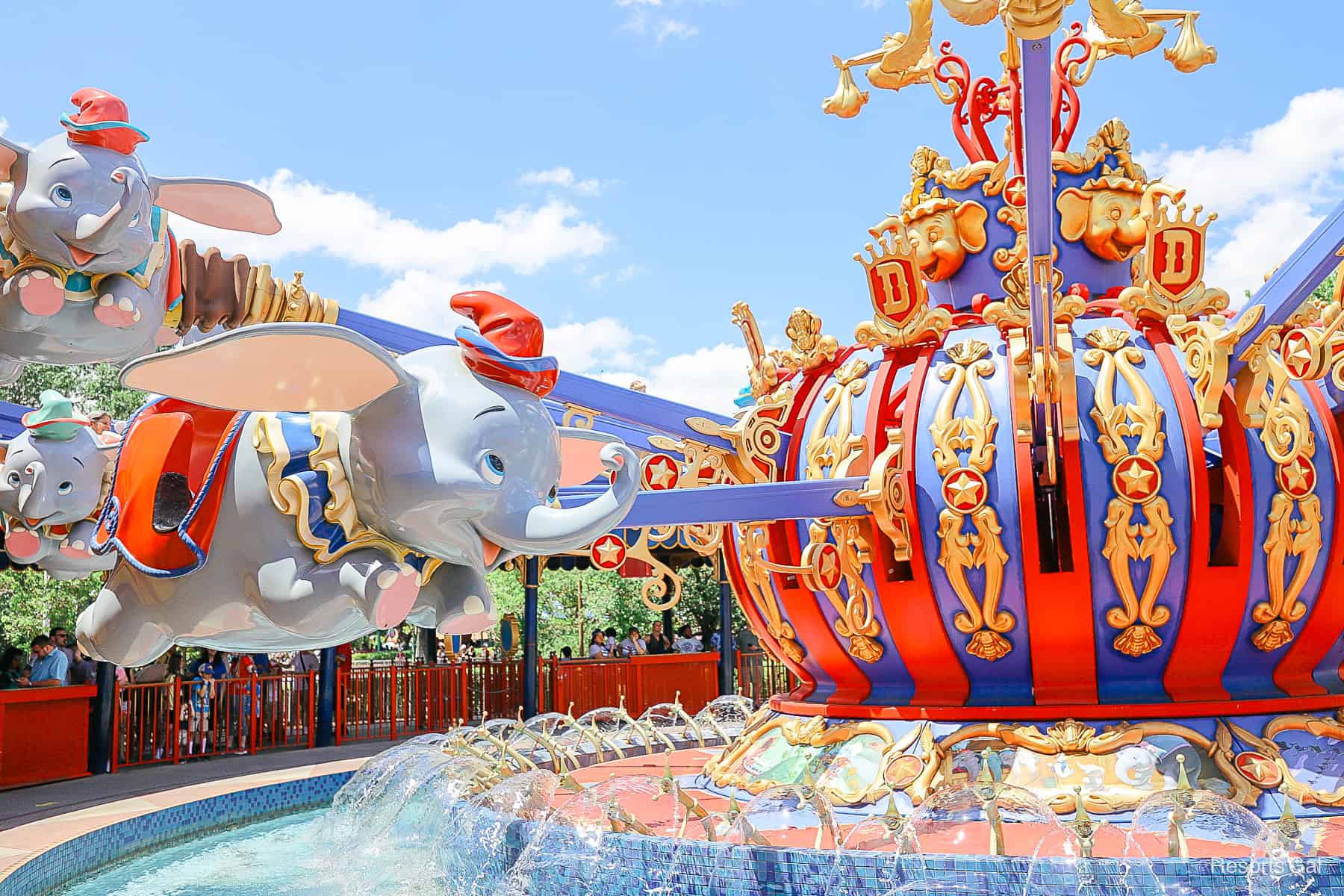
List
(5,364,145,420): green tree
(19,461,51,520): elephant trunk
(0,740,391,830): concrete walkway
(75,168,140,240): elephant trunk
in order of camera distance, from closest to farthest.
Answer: (75,168,140,240): elephant trunk, (19,461,51,520): elephant trunk, (0,740,391,830): concrete walkway, (5,364,145,420): green tree

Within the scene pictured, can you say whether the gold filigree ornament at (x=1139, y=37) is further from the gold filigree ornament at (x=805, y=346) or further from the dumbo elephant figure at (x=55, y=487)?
the dumbo elephant figure at (x=55, y=487)

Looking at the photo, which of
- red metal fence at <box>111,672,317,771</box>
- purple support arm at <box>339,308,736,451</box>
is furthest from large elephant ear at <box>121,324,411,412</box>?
red metal fence at <box>111,672,317,771</box>

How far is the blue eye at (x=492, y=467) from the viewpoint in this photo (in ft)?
5.63

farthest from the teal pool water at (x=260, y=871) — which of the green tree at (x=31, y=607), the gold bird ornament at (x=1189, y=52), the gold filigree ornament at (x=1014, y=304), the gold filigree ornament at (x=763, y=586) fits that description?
the green tree at (x=31, y=607)

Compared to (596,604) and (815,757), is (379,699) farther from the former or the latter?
(596,604)

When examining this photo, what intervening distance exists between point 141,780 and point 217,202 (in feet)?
31.7

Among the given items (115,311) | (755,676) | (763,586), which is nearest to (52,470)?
(115,311)

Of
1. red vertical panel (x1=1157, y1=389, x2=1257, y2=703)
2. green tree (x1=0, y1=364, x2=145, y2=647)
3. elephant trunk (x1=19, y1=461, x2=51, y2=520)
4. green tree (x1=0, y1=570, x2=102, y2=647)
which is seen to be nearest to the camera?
elephant trunk (x1=19, y1=461, x2=51, y2=520)

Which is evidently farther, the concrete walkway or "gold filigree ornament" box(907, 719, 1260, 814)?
the concrete walkway

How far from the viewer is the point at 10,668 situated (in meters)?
11.9

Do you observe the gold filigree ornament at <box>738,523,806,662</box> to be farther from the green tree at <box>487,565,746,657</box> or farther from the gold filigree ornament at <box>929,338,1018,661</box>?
the green tree at <box>487,565,746,657</box>

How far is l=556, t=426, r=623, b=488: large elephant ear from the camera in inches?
84.4

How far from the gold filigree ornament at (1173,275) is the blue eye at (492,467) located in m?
5.61

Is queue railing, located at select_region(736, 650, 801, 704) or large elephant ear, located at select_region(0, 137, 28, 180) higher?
large elephant ear, located at select_region(0, 137, 28, 180)
